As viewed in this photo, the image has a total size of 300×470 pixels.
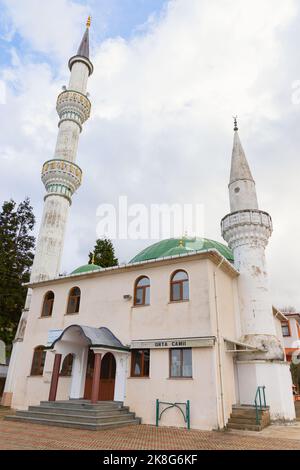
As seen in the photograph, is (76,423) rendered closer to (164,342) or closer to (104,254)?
(164,342)

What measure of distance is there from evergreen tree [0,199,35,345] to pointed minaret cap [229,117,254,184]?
626 inches

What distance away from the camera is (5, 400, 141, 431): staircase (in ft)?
32.1

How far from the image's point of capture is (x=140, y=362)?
12250 mm

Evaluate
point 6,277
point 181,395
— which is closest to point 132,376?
point 181,395

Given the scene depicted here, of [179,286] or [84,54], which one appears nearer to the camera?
[179,286]

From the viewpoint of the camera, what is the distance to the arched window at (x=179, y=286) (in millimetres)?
12312

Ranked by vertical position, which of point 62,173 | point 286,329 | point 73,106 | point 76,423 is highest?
point 73,106

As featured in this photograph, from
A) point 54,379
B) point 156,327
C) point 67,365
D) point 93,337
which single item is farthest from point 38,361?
point 156,327

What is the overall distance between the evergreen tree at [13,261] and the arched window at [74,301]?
862 cm

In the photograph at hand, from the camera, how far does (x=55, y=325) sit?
1492cm

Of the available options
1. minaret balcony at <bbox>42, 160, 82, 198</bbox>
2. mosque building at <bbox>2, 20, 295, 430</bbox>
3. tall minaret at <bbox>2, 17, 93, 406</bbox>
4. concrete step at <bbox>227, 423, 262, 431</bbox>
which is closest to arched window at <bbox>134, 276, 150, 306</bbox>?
mosque building at <bbox>2, 20, 295, 430</bbox>

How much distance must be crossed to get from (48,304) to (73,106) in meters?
15.2

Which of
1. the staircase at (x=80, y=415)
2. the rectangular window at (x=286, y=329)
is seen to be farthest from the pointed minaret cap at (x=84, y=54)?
the rectangular window at (x=286, y=329)

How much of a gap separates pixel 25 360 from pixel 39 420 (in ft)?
16.2
